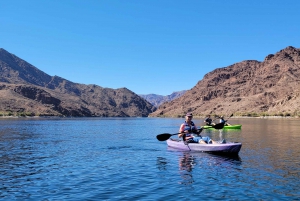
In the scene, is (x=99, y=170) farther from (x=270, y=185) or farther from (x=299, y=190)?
(x=299, y=190)

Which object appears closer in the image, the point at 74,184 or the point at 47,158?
the point at 74,184

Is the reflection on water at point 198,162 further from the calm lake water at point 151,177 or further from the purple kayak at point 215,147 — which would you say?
the purple kayak at point 215,147

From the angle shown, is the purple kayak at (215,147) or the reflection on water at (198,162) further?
the purple kayak at (215,147)

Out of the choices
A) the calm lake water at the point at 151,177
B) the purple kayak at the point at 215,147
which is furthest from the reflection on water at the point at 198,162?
the purple kayak at the point at 215,147

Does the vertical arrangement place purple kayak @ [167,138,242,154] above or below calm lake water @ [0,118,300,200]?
above

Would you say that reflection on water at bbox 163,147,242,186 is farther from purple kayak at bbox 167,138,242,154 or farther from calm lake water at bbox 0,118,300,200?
purple kayak at bbox 167,138,242,154

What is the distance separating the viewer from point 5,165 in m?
19.9

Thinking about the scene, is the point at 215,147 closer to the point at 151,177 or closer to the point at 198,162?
the point at 198,162

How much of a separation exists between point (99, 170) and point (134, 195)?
591cm

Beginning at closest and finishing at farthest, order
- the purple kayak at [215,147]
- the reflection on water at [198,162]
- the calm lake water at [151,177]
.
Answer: the calm lake water at [151,177]
the reflection on water at [198,162]
the purple kayak at [215,147]

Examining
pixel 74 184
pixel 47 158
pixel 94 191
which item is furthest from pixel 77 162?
pixel 94 191

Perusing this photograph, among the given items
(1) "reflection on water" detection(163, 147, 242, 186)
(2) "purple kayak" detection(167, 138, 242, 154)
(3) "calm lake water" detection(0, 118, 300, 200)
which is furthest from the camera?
(2) "purple kayak" detection(167, 138, 242, 154)

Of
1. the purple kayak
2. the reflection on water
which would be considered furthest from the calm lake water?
the purple kayak

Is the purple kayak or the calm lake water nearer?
the calm lake water
